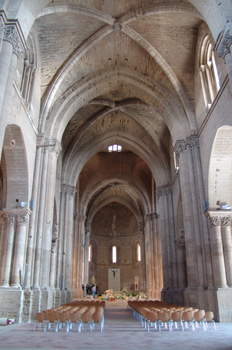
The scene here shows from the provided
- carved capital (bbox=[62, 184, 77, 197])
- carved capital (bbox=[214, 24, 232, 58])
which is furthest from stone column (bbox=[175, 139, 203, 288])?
carved capital (bbox=[62, 184, 77, 197])

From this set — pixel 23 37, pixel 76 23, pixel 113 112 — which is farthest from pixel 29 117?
pixel 113 112

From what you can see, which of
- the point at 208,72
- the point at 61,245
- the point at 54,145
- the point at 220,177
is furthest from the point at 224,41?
the point at 61,245

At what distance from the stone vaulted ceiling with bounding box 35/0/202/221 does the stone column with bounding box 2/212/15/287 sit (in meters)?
5.24

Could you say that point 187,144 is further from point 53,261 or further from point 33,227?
point 53,261

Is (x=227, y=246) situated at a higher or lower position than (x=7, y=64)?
lower

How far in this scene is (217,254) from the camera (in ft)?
42.0

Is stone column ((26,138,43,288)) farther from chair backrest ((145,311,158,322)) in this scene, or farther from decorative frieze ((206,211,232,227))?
decorative frieze ((206,211,232,227))

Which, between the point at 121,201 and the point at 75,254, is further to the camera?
the point at 121,201

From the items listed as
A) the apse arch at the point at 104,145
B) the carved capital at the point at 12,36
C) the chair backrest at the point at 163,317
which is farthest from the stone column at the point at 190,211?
the carved capital at the point at 12,36

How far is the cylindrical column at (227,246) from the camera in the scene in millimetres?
12438

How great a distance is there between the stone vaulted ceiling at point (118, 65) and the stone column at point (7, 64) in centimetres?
454

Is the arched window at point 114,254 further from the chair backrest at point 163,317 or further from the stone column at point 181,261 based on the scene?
the chair backrest at point 163,317

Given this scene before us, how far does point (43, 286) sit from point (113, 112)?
14007mm

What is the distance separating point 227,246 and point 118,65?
38.7 ft
